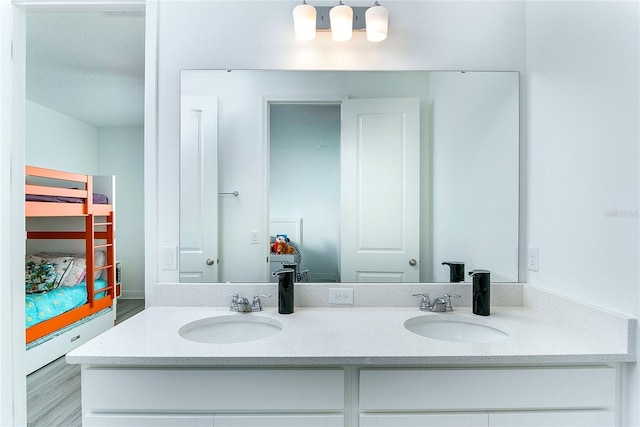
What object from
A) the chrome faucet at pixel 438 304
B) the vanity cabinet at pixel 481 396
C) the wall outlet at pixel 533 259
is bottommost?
the vanity cabinet at pixel 481 396

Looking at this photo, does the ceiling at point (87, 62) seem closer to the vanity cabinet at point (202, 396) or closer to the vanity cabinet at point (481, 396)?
the vanity cabinet at point (202, 396)

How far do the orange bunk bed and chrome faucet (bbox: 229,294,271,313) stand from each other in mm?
2366

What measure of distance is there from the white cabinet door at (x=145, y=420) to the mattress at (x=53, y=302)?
94.7 inches

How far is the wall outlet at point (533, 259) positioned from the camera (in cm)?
152

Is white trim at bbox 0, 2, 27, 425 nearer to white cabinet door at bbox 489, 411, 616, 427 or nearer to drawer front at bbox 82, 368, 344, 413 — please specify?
drawer front at bbox 82, 368, 344, 413

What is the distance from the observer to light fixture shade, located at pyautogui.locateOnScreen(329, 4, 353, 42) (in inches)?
59.1

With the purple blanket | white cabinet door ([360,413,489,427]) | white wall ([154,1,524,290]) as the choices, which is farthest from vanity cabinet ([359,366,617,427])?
Answer: the purple blanket

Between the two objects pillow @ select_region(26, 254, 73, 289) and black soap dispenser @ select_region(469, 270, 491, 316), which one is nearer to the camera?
black soap dispenser @ select_region(469, 270, 491, 316)

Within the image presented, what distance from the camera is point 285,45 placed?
1.60 metres

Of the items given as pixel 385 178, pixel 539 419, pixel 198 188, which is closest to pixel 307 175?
pixel 385 178

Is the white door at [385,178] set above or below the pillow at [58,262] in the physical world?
above

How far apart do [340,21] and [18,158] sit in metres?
1.64

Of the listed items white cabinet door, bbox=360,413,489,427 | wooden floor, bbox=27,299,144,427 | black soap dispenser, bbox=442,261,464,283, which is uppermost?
black soap dispenser, bbox=442,261,464,283

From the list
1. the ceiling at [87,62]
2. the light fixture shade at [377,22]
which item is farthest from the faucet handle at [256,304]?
the ceiling at [87,62]
